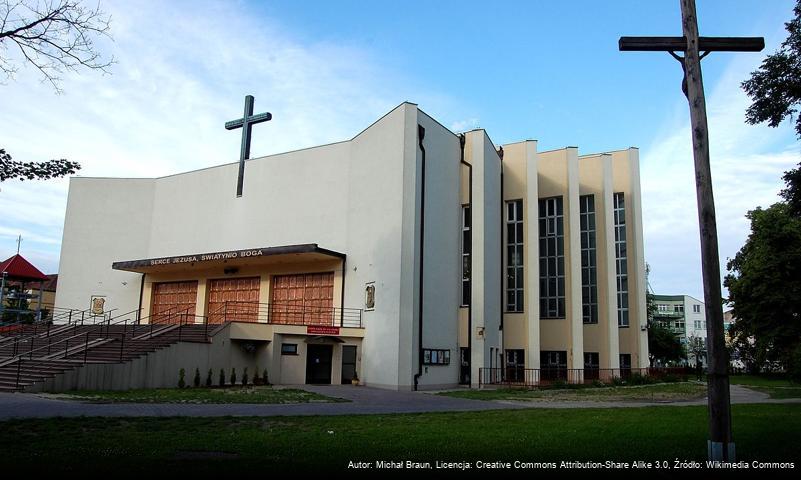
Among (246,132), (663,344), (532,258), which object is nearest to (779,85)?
(532,258)

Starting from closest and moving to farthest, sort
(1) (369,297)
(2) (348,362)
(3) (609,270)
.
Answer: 1. (1) (369,297)
2. (2) (348,362)
3. (3) (609,270)

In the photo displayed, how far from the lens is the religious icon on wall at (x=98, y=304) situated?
36.8 m

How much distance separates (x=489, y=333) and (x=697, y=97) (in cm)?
2269

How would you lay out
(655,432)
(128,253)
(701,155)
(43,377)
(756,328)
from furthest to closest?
(756,328)
(128,253)
(43,377)
(655,432)
(701,155)

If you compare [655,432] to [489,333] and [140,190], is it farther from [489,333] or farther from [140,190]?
[140,190]

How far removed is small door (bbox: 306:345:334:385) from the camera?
2692cm

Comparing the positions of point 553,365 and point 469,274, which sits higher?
point 469,274

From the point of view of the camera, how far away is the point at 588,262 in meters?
36.1

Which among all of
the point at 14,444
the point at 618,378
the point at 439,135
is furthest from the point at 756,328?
the point at 14,444

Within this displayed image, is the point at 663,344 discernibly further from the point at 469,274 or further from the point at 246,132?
the point at 246,132

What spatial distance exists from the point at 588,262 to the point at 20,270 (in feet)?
105

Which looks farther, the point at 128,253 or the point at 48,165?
the point at 128,253

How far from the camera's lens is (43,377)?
61.8ft

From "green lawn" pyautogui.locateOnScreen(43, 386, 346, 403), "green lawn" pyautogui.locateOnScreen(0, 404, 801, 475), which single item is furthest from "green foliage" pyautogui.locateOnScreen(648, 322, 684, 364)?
"green lawn" pyautogui.locateOnScreen(0, 404, 801, 475)
